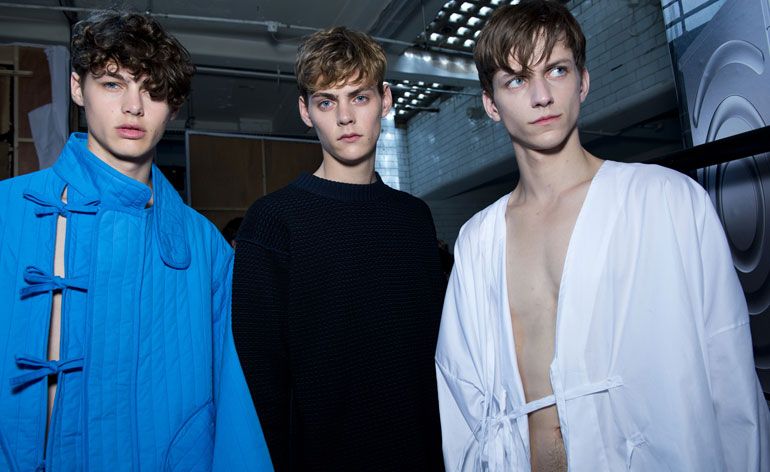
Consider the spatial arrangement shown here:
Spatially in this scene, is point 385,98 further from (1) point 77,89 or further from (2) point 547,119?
(1) point 77,89

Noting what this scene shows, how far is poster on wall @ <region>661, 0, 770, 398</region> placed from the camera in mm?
1604

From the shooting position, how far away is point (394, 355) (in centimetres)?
143

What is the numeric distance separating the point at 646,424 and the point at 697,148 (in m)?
0.59

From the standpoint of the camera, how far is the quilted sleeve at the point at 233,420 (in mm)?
1117

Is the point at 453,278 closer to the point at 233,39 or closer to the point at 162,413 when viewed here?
the point at 162,413

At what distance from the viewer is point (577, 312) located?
46.6 inches

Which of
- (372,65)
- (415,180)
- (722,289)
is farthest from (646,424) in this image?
(415,180)

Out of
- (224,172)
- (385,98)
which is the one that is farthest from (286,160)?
(385,98)

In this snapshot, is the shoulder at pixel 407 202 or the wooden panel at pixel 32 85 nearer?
the shoulder at pixel 407 202

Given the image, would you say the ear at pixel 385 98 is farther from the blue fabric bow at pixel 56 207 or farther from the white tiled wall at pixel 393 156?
the white tiled wall at pixel 393 156

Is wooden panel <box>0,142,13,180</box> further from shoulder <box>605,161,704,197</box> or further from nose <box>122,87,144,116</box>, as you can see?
shoulder <box>605,161,704,197</box>

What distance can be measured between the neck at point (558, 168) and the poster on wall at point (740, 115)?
2.06 feet

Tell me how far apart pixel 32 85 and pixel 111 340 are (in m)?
4.00

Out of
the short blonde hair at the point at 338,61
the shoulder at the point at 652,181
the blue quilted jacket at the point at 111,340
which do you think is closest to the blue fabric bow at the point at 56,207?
the blue quilted jacket at the point at 111,340
